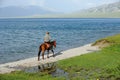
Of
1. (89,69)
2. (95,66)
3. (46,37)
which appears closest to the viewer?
(89,69)

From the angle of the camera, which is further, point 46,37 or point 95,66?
point 46,37

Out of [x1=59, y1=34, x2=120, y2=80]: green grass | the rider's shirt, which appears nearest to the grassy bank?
[x1=59, y1=34, x2=120, y2=80]: green grass

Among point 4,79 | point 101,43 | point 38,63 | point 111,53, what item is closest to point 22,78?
point 4,79

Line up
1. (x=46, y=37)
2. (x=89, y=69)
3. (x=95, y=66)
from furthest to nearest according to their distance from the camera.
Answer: (x=46, y=37) → (x=95, y=66) → (x=89, y=69)

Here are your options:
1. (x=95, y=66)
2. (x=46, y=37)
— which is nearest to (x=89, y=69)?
(x=95, y=66)

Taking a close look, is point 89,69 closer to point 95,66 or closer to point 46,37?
point 95,66

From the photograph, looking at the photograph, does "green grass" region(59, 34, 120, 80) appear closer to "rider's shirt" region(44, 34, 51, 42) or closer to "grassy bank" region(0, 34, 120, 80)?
"grassy bank" region(0, 34, 120, 80)

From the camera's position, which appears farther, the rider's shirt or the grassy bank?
the rider's shirt

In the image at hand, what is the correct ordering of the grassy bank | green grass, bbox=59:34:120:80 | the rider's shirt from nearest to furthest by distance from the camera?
the grassy bank < green grass, bbox=59:34:120:80 < the rider's shirt

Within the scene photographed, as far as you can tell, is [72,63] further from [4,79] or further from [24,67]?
[4,79]

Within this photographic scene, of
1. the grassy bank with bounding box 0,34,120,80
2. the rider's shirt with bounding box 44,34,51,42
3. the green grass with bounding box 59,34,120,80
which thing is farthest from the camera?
the rider's shirt with bounding box 44,34,51,42

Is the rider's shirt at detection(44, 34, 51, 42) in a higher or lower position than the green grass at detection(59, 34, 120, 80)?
higher

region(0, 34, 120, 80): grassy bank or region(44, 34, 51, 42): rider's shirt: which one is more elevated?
region(44, 34, 51, 42): rider's shirt

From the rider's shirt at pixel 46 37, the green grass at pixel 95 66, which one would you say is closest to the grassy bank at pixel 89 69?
the green grass at pixel 95 66
